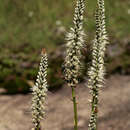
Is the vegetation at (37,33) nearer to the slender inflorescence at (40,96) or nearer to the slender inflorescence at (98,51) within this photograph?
the slender inflorescence at (40,96)

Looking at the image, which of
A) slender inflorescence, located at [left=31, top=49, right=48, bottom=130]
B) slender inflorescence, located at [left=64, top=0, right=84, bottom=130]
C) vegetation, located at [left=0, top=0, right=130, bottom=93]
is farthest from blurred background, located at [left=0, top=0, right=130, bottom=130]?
slender inflorescence, located at [left=31, top=49, right=48, bottom=130]

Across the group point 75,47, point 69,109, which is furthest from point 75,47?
point 69,109

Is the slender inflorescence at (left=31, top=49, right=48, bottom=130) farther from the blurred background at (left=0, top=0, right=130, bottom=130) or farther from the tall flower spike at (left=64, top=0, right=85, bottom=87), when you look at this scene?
the blurred background at (left=0, top=0, right=130, bottom=130)

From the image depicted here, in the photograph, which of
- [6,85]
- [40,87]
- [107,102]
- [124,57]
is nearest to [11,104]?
[6,85]

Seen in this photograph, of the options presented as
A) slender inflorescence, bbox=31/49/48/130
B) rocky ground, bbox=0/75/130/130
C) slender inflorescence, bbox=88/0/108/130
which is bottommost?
rocky ground, bbox=0/75/130/130

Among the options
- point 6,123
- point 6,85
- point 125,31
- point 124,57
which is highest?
point 125,31

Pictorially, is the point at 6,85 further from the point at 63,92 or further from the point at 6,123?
the point at 6,123

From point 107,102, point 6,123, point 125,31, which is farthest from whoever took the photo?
point 125,31
